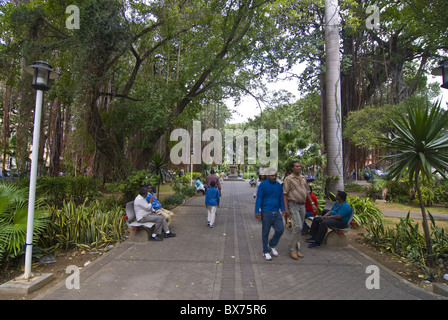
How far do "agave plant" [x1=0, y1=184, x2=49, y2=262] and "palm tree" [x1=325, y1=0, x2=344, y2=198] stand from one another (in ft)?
25.1

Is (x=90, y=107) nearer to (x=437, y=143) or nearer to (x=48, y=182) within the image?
(x=48, y=182)

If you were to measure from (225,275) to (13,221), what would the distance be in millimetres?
3741

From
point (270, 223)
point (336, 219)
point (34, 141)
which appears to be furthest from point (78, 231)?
point (336, 219)

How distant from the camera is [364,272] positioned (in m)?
4.31

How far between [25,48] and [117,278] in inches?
301

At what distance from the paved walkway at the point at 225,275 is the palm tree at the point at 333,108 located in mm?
3228

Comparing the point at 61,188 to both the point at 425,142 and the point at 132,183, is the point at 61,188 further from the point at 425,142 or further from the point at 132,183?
the point at 425,142

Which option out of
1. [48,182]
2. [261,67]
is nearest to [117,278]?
[48,182]

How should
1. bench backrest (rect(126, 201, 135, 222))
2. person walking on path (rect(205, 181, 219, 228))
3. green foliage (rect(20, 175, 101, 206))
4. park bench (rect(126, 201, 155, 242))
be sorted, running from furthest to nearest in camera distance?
green foliage (rect(20, 175, 101, 206)) → person walking on path (rect(205, 181, 219, 228)) → bench backrest (rect(126, 201, 135, 222)) → park bench (rect(126, 201, 155, 242))

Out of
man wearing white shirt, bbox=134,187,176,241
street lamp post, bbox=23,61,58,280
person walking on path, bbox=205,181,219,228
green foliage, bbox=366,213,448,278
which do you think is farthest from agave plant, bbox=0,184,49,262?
green foliage, bbox=366,213,448,278

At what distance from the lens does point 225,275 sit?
4160 millimetres

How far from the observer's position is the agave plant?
4312mm

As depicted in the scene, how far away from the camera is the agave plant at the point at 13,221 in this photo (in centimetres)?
431

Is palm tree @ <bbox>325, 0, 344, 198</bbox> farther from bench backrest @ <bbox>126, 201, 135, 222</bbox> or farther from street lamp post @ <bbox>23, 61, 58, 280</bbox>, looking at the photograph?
street lamp post @ <bbox>23, 61, 58, 280</bbox>
